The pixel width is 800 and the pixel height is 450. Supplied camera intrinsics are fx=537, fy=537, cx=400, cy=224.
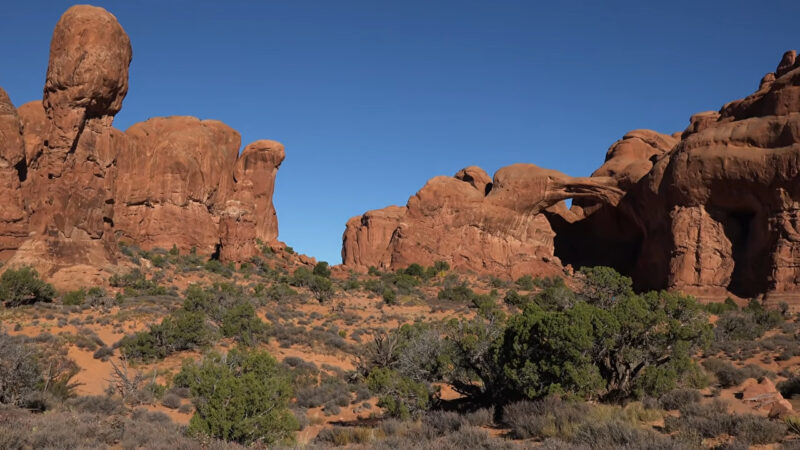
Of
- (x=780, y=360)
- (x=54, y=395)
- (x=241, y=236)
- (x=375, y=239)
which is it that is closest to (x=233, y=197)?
(x=241, y=236)

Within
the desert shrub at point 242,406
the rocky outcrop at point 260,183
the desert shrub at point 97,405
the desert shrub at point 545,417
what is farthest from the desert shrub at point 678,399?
the rocky outcrop at point 260,183

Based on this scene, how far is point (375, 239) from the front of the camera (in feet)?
185

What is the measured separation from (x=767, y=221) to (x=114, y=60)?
126 feet

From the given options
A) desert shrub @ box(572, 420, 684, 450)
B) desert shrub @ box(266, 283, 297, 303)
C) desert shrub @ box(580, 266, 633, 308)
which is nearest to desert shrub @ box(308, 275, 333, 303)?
desert shrub @ box(266, 283, 297, 303)

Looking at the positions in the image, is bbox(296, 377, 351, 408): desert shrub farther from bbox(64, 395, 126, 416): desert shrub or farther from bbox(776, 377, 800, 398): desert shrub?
bbox(776, 377, 800, 398): desert shrub

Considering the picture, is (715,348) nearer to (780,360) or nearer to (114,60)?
(780,360)

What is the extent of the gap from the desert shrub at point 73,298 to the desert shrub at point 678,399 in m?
23.8

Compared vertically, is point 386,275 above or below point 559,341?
above

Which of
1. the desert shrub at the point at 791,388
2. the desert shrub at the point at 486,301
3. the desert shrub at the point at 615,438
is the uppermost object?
the desert shrub at the point at 486,301

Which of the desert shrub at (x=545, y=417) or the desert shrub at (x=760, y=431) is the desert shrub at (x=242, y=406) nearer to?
the desert shrub at (x=545, y=417)

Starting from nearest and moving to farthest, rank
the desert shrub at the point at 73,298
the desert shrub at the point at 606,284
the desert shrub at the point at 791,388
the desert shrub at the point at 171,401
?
the desert shrub at the point at 791,388 < the desert shrub at the point at 171,401 < the desert shrub at the point at 606,284 < the desert shrub at the point at 73,298

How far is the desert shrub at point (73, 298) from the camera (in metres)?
24.0

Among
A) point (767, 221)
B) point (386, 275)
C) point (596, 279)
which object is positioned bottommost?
point (596, 279)

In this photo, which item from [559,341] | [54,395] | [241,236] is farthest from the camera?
[241,236]
